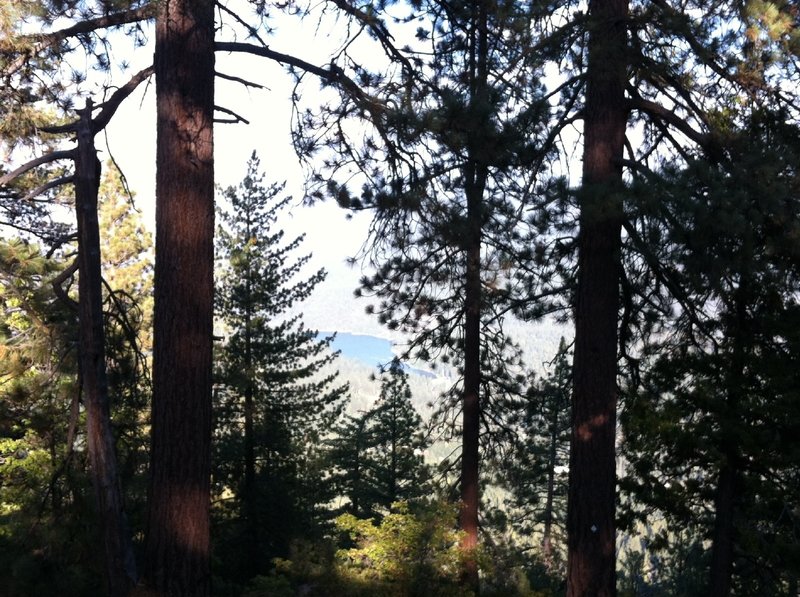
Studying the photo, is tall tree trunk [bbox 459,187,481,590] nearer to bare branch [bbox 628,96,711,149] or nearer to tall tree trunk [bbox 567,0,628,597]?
tall tree trunk [bbox 567,0,628,597]

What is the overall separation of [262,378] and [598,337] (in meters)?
13.2

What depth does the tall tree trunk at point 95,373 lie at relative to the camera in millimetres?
4695

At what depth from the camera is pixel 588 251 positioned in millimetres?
5781

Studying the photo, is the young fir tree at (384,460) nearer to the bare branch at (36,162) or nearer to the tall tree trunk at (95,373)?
the tall tree trunk at (95,373)

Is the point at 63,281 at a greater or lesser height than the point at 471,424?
greater

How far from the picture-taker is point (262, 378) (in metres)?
17.7

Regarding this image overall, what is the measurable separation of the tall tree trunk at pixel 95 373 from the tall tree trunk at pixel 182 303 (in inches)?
26.9

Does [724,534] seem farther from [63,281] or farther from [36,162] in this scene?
[36,162]

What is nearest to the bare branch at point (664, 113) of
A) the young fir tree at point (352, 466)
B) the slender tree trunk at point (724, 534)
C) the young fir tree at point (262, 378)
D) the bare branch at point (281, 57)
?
the bare branch at point (281, 57)

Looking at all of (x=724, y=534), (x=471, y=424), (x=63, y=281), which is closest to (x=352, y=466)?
(x=471, y=424)

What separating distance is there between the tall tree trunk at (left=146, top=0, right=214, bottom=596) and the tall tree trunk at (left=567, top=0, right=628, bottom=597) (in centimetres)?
293

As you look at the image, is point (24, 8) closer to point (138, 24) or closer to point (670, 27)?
point (138, 24)

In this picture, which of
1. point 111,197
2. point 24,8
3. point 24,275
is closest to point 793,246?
point 24,8

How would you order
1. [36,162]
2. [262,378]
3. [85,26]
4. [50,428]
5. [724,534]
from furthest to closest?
1. [262,378]
2. [50,428]
3. [724,534]
4. [85,26]
5. [36,162]
